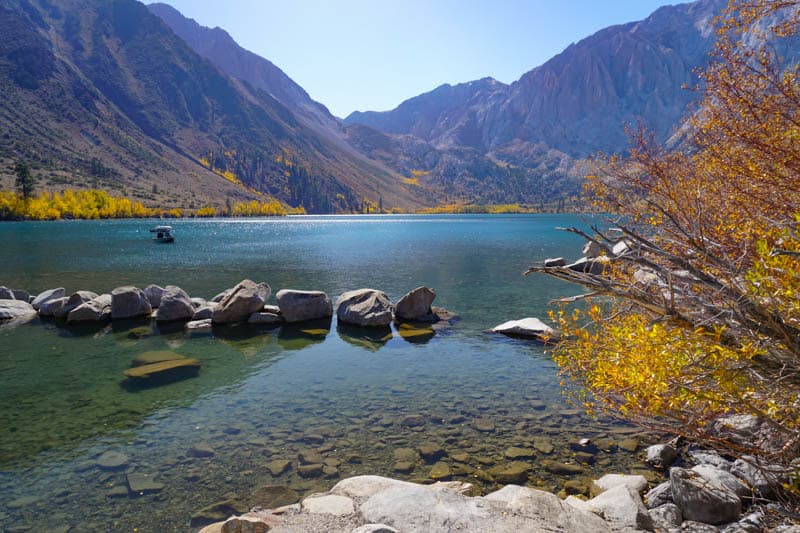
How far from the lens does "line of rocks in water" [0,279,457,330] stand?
29.7 metres

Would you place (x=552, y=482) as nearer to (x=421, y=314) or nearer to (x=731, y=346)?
(x=731, y=346)

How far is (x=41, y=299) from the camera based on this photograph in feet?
106

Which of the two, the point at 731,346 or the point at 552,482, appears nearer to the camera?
the point at 731,346

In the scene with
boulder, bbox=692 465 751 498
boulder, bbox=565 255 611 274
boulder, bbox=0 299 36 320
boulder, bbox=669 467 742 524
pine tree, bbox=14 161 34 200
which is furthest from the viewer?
pine tree, bbox=14 161 34 200

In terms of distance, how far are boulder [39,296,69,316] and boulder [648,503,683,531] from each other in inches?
1446

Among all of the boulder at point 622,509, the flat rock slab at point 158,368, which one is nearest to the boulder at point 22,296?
the flat rock slab at point 158,368

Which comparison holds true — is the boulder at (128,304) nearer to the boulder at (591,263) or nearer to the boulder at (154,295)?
the boulder at (154,295)

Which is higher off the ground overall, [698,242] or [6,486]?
[698,242]

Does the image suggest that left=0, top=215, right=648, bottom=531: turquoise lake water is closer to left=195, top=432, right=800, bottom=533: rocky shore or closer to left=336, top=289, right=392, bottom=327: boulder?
left=336, top=289, right=392, bottom=327: boulder

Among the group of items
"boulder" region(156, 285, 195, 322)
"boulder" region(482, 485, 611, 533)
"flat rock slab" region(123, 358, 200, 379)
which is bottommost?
"flat rock slab" region(123, 358, 200, 379)

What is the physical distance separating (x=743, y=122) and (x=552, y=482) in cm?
1054

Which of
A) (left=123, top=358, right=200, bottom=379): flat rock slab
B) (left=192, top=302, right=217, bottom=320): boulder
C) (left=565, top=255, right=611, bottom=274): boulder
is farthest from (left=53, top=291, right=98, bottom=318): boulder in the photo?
(left=565, top=255, right=611, bottom=274): boulder

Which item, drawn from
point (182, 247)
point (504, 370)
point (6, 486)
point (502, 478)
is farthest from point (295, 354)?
point (182, 247)

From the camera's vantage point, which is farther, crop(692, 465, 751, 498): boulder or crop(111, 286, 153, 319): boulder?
crop(111, 286, 153, 319): boulder
